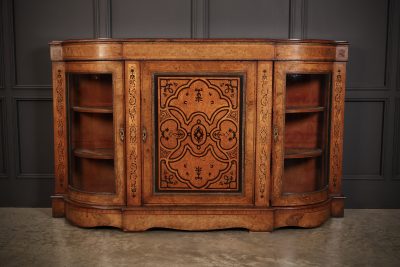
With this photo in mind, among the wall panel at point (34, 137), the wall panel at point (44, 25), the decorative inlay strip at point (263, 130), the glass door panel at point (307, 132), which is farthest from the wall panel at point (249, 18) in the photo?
the wall panel at point (34, 137)

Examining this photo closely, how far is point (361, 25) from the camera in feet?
12.0

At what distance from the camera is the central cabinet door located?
305 centimetres

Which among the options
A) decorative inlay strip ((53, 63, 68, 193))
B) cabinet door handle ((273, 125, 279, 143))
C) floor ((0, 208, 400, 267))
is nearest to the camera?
floor ((0, 208, 400, 267))

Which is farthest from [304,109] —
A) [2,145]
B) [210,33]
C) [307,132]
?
[2,145]

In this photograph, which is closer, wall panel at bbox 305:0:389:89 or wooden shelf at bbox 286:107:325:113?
wooden shelf at bbox 286:107:325:113

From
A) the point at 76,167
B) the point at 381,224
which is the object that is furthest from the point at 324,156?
the point at 76,167

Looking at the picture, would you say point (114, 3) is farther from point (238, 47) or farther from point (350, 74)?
point (350, 74)

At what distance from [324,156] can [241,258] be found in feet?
3.60

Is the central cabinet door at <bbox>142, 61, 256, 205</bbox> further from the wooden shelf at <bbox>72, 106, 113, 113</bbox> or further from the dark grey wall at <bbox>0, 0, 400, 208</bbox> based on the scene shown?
the dark grey wall at <bbox>0, 0, 400, 208</bbox>

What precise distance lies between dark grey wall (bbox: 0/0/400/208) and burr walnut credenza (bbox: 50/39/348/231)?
0.45 metres

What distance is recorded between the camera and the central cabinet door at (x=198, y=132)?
3.05 m

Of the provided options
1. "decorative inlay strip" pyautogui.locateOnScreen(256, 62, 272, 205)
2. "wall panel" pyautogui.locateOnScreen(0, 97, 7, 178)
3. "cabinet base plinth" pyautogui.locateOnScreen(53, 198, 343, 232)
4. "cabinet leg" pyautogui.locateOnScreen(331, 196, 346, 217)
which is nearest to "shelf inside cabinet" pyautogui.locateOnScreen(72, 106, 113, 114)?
"cabinet base plinth" pyautogui.locateOnScreen(53, 198, 343, 232)

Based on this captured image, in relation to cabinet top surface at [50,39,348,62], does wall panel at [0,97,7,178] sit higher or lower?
lower

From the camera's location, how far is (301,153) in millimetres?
3285
